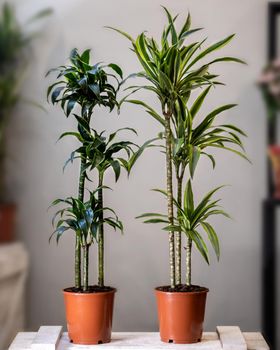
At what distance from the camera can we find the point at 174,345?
1.99 meters

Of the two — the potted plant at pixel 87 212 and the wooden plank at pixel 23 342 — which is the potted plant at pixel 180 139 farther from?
the wooden plank at pixel 23 342

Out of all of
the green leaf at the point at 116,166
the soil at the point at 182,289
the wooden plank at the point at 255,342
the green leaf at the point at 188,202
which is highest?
the green leaf at the point at 116,166

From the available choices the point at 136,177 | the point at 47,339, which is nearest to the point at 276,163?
the point at 136,177

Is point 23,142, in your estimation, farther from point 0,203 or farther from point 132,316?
point 132,316

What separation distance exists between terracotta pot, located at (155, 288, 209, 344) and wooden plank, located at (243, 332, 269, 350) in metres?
0.16

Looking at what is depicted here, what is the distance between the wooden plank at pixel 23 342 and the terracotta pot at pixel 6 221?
863 millimetres

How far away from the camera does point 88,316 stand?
200 centimetres

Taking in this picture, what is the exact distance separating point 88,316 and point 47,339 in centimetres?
14

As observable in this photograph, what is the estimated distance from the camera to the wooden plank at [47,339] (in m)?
1.94

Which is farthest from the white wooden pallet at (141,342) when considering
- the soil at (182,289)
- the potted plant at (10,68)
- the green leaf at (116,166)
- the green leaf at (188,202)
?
the potted plant at (10,68)

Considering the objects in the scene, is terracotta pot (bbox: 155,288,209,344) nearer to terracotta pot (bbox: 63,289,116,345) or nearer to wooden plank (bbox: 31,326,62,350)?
terracotta pot (bbox: 63,289,116,345)

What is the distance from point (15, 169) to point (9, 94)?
0.34 metres

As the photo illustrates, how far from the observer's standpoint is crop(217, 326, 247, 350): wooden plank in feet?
6.33

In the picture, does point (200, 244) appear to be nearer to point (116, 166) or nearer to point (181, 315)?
point (181, 315)
